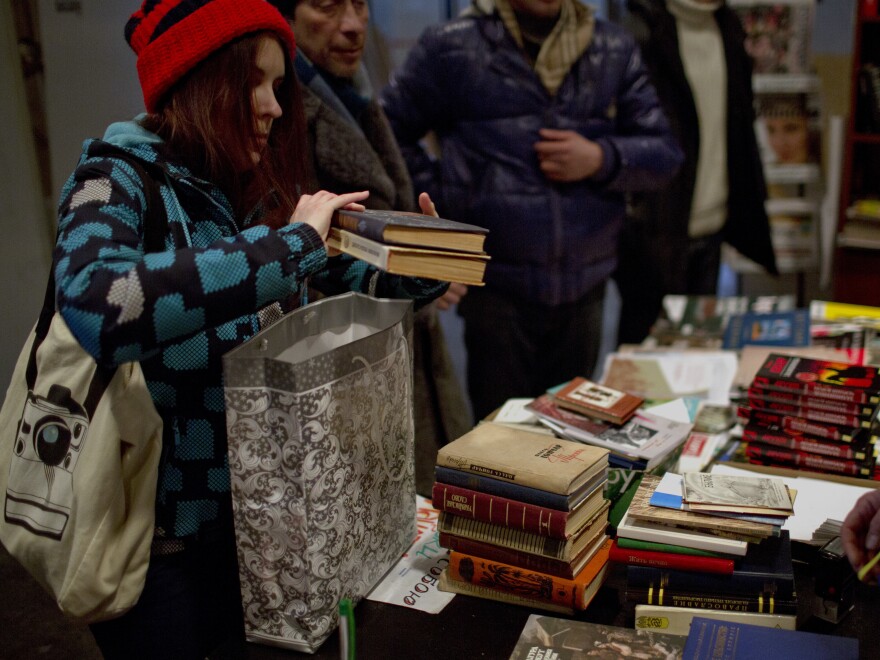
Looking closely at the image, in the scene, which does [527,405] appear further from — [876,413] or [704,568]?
[876,413]

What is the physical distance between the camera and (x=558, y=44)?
7.91ft

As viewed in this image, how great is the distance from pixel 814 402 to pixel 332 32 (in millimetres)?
1336

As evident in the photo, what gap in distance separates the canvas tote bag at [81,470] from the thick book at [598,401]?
0.77 meters

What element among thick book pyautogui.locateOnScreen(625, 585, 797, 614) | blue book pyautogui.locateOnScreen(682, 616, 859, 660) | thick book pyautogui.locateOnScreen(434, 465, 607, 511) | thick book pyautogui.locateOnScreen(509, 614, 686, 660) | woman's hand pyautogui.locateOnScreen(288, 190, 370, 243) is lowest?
thick book pyautogui.locateOnScreen(509, 614, 686, 660)

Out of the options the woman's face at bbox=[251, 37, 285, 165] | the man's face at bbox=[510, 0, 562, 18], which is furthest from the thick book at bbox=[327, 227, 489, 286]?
the man's face at bbox=[510, 0, 562, 18]

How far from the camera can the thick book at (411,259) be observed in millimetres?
1069

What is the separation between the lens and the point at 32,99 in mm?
2006

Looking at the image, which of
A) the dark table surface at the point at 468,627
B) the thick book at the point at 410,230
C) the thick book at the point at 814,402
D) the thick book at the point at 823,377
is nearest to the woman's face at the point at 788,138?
the thick book at the point at 823,377

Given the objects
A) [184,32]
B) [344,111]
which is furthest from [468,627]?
[344,111]

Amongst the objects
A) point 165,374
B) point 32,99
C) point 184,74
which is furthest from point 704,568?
point 32,99

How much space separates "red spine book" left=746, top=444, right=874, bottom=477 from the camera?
1581 millimetres

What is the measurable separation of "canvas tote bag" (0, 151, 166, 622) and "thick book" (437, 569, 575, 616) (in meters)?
0.44

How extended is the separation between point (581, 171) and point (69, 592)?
1827 mm

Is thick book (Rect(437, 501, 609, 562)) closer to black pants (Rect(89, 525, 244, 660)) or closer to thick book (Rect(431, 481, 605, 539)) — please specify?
thick book (Rect(431, 481, 605, 539))
